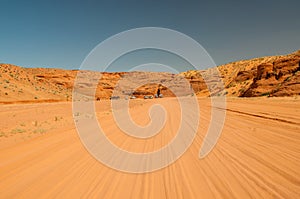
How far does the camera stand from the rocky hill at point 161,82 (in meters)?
29.4

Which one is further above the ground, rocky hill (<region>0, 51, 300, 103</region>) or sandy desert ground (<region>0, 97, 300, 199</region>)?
rocky hill (<region>0, 51, 300, 103</region>)

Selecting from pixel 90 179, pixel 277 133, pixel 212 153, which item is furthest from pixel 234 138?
pixel 90 179

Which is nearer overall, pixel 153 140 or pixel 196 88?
pixel 153 140

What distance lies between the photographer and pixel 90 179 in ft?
14.5

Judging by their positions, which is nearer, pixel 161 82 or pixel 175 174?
pixel 175 174

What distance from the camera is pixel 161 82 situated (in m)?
101

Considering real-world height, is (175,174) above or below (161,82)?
below

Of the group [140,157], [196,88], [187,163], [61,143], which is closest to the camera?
[187,163]

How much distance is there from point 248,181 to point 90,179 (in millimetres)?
3010

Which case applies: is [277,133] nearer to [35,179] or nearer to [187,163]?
[187,163]

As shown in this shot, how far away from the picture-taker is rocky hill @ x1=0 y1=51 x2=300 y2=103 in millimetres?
29375

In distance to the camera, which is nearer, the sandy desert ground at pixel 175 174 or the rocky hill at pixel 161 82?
the sandy desert ground at pixel 175 174

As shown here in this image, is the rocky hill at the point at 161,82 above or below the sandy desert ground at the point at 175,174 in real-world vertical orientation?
above

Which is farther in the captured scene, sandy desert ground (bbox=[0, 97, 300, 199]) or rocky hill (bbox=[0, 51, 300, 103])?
rocky hill (bbox=[0, 51, 300, 103])
